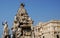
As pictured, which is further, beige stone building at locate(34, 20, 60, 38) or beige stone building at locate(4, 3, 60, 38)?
beige stone building at locate(34, 20, 60, 38)

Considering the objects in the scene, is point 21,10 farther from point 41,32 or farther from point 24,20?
point 41,32

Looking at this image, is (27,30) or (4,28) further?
(27,30)

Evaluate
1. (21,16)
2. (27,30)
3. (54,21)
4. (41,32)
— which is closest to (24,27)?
(27,30)

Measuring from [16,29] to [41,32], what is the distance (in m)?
14.1

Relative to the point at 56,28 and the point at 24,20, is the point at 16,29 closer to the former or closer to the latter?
the point at 24,20

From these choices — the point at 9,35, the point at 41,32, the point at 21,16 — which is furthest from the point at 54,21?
the point at 9,35

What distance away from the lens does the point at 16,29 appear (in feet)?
107

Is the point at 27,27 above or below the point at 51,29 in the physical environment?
above

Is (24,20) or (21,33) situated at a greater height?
(24,20)

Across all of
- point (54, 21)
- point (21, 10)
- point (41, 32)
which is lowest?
point (41, 32)

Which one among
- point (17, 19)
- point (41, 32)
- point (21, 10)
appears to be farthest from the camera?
point (41, 32)

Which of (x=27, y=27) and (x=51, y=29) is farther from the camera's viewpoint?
(x=51, y=29)

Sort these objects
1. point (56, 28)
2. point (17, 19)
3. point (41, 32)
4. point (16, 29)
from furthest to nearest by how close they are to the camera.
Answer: point (41, 32)
point (56, 28)
point (17, 19)
point (16, 29)

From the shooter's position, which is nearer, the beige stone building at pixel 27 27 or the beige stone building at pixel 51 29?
the beige stone building at pixel 27 27
